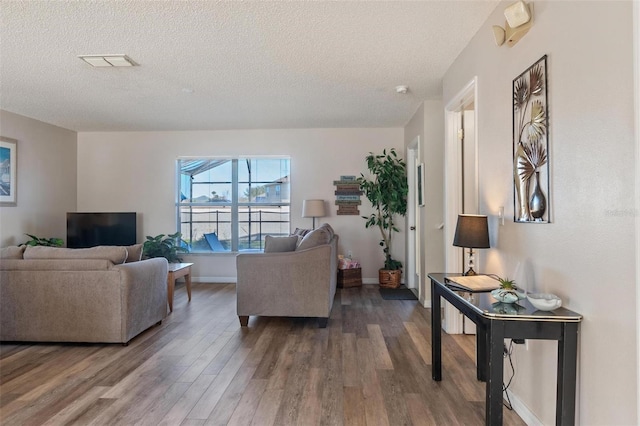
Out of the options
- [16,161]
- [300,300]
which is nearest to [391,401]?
[300,300]

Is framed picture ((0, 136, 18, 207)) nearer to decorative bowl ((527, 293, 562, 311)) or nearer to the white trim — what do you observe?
decorative bowl ((527, 293, 562, 311))

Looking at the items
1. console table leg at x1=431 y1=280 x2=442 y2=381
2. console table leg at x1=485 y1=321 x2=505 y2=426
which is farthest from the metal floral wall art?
console table leg at x1=431 y1=280 x2=442 y2=381

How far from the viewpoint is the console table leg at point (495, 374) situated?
141cm

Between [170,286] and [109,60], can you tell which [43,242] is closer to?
[170,286]

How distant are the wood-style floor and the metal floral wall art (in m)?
1.19

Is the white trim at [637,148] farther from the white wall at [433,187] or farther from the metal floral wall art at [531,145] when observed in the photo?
the white wall at [433,187]

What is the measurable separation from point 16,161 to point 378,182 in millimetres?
5088

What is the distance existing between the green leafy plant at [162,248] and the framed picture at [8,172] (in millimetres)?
1743

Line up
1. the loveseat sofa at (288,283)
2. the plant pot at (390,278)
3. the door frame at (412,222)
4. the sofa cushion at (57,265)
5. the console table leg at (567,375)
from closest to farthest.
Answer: the console table leg at (567,375)
the sofa cushion at (57,265)
the loveseat sofa at (288,283)
the door frame at (412,222)
the plant pot at (390,278)

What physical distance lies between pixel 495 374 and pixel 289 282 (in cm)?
214

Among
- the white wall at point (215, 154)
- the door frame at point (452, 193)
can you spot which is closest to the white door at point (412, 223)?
the white wall at point (215, 154)

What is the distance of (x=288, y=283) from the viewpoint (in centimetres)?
329

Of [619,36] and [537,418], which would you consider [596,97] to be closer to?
[619,36]

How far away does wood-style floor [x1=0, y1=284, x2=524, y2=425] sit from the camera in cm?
189
